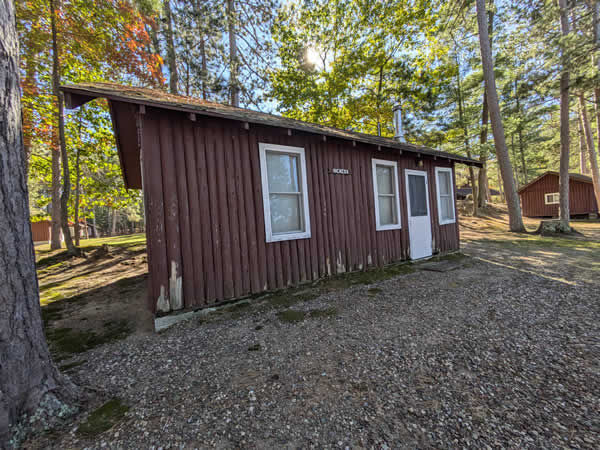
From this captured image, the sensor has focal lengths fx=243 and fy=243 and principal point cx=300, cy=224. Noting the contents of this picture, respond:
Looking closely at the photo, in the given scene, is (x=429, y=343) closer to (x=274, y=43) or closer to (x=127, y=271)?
(x=127, y=271)

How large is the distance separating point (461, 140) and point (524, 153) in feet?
43.4

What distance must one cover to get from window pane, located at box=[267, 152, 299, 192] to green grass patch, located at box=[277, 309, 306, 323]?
2061 mm

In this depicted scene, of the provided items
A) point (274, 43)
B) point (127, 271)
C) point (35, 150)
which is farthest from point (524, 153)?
point (35, 150)

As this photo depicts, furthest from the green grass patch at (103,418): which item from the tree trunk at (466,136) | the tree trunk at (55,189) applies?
the tree trunk at (466,136)

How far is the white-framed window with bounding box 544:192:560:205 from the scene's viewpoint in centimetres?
1806

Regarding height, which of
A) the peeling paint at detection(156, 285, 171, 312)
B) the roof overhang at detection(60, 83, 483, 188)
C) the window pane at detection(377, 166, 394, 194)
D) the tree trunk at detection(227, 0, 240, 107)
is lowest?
the peeling paint at detection(156, 285, 171, 312)

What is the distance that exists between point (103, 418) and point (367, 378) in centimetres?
196

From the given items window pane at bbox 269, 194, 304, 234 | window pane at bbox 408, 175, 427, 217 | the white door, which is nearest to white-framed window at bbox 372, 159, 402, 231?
the white door

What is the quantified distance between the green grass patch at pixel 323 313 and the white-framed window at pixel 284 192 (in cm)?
137

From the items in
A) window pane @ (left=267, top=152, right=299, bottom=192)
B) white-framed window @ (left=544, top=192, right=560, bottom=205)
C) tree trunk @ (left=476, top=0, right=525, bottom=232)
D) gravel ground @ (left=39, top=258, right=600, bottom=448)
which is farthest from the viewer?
white-framed window @ (left=544, top=192, right=560, bottom=205)

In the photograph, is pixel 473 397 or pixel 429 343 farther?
pixel 429 343

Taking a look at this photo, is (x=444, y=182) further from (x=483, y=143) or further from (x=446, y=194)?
(x=483, y=143)

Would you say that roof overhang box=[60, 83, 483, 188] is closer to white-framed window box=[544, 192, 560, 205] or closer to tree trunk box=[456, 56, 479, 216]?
tree trunk box=[456, 56, 479, 216]

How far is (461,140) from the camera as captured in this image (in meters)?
16.2
